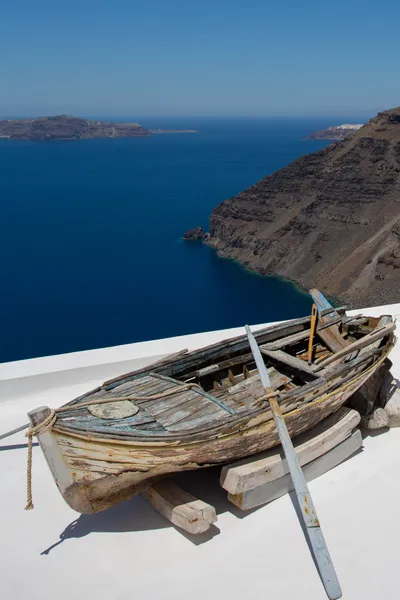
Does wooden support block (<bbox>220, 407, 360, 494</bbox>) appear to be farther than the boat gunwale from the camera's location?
Yes

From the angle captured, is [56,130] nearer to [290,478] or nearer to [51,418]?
[290,478]

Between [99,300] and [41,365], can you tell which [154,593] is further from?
[99,300]

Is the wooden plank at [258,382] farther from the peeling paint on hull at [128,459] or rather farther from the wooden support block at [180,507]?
the wooden support block at [180,507]

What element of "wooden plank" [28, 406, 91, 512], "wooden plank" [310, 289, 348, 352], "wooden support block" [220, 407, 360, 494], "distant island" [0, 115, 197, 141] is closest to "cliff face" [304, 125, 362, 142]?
"distant island" [0, 115, 197, 141]

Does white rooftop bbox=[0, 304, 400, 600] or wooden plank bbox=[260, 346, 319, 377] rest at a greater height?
wooden plank bbox=[260, 346, 319, 377]

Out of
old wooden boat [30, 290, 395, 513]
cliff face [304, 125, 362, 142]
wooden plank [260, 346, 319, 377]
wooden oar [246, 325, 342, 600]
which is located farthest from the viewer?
cliff face [304, 125, 362, 142]

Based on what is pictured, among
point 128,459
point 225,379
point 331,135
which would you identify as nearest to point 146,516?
point 128,459

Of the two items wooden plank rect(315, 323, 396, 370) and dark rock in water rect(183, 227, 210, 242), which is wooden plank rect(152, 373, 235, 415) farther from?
dark rock in water rect(183, 227, 210, 242)
